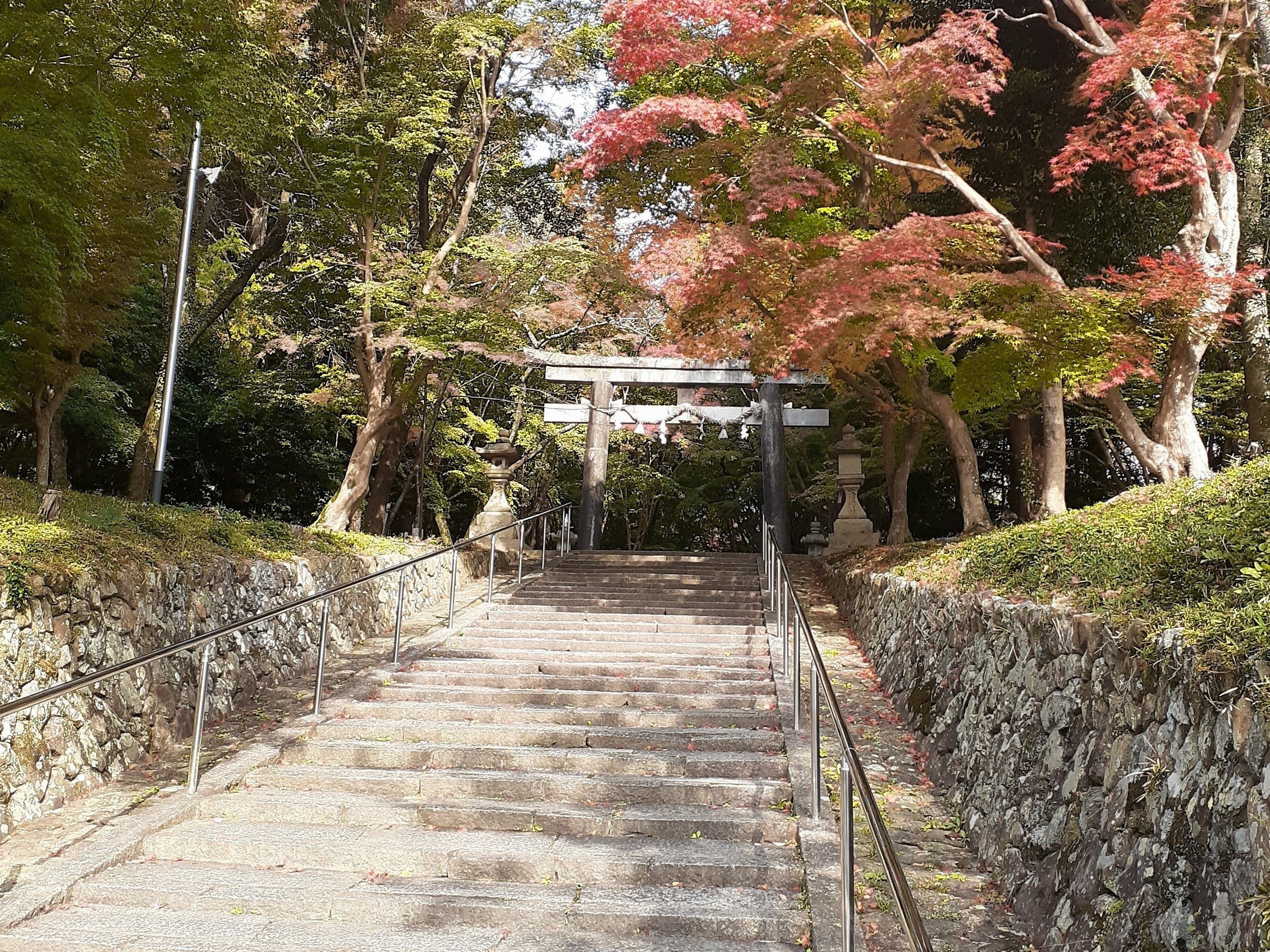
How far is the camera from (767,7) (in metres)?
8.12

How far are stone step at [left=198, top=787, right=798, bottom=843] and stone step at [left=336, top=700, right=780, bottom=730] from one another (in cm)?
113

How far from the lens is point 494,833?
4.27 m

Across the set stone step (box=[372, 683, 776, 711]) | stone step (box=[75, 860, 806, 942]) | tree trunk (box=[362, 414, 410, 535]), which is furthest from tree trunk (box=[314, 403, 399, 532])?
stone step (box=[75, 860, 806, 942])

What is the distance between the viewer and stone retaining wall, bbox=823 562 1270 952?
92.4 inches

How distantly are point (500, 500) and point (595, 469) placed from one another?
5.65 feet

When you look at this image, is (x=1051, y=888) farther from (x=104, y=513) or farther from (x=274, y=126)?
(x=274, y=126)

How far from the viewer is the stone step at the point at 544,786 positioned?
4.60 meters

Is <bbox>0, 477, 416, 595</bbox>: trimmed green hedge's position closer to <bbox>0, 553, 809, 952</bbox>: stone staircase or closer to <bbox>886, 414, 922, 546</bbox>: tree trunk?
<bbox>0, 553, 809, 952</bbox>: stone staircase

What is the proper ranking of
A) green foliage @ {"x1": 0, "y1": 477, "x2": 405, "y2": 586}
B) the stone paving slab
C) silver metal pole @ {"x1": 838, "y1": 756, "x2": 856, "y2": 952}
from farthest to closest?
green foliage @ {"x1": 0, "y1": 477, "x2": 405, "y2": 586}, the stone paving slab, silver metal pole @ {"x1": 838, "y1": 756, "x2": 856, "y2": 952}

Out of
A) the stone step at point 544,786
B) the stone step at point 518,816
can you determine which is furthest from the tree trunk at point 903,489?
the stone step at point 518,816

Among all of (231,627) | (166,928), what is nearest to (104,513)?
(231,627)

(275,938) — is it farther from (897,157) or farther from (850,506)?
(850,506)

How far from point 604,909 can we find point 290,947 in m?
1.14

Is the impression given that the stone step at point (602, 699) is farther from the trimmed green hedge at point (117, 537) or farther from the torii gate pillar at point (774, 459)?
the torii gate pillar at point (774, 459)
